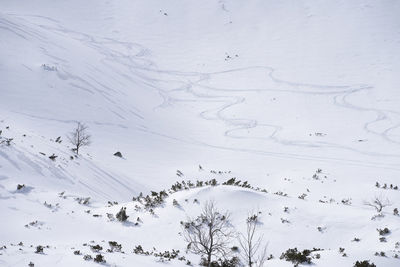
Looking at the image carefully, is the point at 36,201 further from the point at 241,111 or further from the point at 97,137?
the point at 241,111

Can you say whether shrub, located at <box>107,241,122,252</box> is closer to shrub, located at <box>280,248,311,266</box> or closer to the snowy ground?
the snowy ground

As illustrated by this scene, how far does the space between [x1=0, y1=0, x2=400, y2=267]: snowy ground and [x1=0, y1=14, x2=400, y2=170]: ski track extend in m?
0.24

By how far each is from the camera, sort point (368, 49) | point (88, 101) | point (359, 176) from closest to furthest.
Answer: point (359, 176), point (88, 101), point (368, 49)

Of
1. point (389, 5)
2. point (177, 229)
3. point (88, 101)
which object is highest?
point (389, 5)

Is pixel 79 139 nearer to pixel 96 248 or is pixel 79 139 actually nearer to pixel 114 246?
Answer: pixel 114 246

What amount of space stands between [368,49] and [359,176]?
101ft

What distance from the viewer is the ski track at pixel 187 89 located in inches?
1341

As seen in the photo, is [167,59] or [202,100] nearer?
[202,100]

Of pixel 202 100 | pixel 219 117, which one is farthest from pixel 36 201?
pixel 202 100

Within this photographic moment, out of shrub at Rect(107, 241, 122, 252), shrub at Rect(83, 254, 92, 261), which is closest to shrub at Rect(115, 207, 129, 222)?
shrub at Rect(107, 241, 122, 252)

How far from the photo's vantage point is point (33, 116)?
28.8 meters

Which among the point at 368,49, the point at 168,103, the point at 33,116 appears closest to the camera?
the point at 33,116

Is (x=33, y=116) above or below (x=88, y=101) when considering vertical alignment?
below

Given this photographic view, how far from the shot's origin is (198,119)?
39.1m
